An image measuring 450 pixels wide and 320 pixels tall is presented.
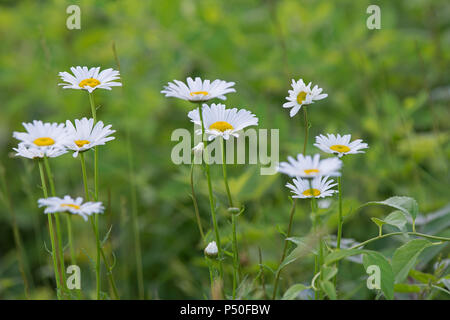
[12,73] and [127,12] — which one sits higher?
[127,12]

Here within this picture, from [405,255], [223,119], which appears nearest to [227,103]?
[223,119]

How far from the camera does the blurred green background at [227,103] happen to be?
1449mm

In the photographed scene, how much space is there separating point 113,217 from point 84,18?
108 cm

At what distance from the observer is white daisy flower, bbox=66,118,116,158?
2.19 feet

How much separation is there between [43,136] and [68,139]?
0.13ft

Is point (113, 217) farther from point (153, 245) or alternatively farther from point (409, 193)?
point (409, 193)

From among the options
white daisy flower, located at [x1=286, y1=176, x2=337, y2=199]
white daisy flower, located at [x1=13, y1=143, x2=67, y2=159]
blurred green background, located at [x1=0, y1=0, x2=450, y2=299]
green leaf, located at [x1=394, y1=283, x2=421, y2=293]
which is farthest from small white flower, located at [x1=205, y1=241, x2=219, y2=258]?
blurred green background, located at [x1=0, y1=0, x2=450, y2=299]

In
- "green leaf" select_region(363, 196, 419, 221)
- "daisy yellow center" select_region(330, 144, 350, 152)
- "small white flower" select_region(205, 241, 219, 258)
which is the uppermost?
"daisy yellow center" select_region(330, 144, 350, 152)

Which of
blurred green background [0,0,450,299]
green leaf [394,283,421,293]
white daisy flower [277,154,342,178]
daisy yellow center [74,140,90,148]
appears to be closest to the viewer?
white daisy flower [277,154,342,178]

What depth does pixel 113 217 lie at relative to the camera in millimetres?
1801

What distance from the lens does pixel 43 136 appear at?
668mm

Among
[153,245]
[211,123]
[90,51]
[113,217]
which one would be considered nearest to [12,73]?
[90,51]

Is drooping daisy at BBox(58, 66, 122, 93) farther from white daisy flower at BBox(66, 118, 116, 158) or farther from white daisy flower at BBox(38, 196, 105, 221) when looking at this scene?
white daisy flower at BBox(38, 196, 105, 221)

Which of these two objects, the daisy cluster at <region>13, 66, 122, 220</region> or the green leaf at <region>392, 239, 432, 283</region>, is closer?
the daisy cluster at <region>13, 66, 122, 220</region>
